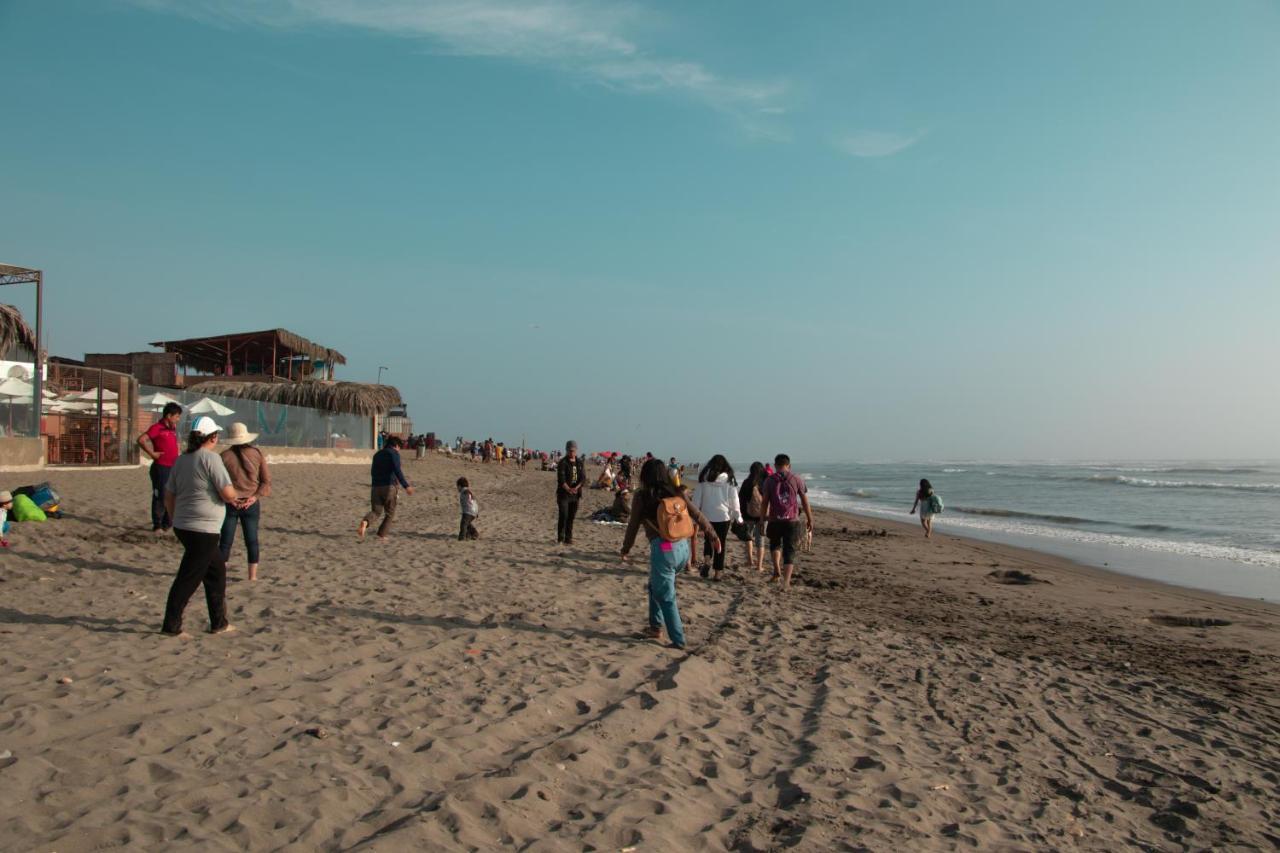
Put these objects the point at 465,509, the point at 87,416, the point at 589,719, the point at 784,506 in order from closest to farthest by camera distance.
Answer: the point at 589,719 < the point at 784,506 < the point at 465,509 < the point at 87,416

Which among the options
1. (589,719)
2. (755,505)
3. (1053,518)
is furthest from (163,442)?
(1053,518)

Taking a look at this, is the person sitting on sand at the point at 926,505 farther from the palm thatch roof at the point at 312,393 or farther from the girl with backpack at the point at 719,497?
the palm thatch roof at the point at 312,393

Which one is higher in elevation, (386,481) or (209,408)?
(209,408)

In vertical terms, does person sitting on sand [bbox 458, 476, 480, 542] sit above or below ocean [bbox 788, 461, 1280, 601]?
above

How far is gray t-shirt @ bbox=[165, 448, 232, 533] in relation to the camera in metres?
5.58

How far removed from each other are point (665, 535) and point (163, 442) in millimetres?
5973

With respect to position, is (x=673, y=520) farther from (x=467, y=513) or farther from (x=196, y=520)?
(x=467, y=513)

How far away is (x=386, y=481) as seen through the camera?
11.1m

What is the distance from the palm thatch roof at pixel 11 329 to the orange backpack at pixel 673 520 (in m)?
17.3

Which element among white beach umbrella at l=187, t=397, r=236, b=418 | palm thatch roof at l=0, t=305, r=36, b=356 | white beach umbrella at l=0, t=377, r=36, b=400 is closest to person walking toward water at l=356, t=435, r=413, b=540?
white beach umbrella at l=0, t=377, r=36, b=400

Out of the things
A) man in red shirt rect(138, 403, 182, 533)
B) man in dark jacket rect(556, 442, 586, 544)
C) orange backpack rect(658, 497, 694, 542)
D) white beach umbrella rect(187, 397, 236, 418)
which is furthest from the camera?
white beach umbrella rect(187, 397, 236, 418)

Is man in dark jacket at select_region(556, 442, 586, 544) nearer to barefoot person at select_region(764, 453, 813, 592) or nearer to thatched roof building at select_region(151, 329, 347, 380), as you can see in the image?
barefoot person at select_region(764, 453, 813, 592)

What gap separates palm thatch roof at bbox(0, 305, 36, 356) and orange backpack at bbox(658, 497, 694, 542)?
17.3m

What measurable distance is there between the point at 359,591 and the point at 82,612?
7.19 feet
